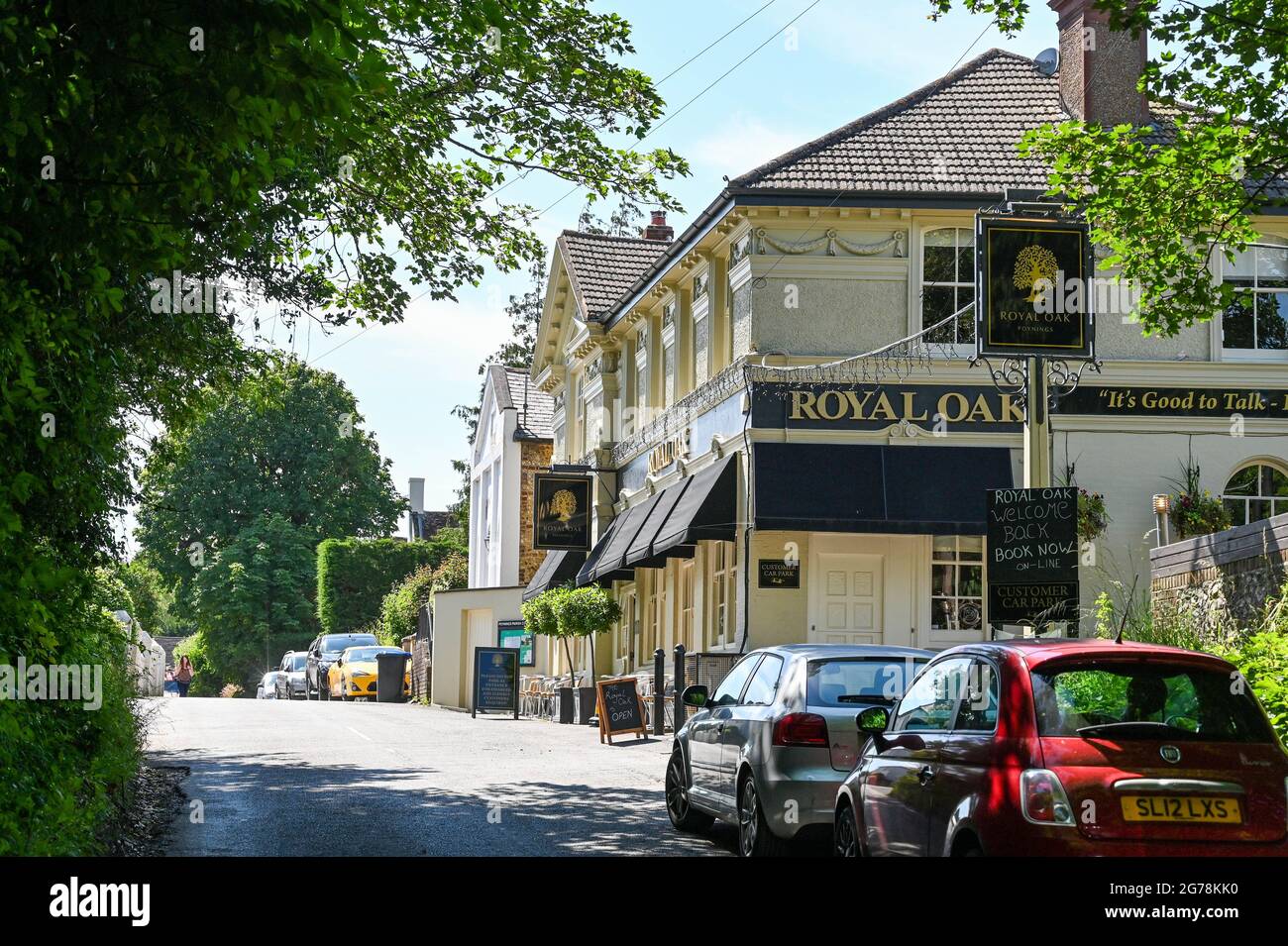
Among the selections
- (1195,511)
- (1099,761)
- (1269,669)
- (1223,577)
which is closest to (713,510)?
(1195,511)

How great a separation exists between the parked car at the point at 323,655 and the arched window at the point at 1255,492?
3451 centimetres

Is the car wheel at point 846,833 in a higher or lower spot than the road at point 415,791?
higher

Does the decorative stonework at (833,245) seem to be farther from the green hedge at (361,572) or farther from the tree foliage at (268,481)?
the tree foliage at (268,481)

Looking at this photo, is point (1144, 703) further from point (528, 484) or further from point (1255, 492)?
point (528, 484)

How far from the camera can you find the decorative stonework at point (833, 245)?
2586 centimetres

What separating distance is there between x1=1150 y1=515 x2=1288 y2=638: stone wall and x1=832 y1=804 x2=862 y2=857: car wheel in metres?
6.57

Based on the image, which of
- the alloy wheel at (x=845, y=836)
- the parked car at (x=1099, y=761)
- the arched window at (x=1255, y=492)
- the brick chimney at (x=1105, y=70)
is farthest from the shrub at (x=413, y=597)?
the parked car at (x=1099, y=761)

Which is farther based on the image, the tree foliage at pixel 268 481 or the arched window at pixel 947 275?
the tree foliage at pixel 268 481

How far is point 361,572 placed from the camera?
6912 cm

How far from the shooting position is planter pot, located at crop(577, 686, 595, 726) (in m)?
32.5

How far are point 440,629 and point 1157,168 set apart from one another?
32.6 m

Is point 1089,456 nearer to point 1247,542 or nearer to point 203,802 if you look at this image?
point 1247,542

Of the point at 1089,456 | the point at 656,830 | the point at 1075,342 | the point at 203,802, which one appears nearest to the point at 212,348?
the point at 203,802

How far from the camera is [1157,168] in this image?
1641 cm
